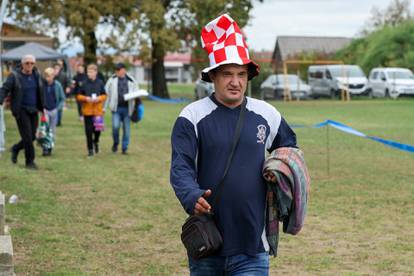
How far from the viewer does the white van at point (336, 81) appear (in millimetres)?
44844

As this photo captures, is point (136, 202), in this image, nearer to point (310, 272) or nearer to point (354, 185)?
point (354, 185)

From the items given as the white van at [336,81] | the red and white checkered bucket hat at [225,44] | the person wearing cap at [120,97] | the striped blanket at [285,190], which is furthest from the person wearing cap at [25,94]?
the white van at [336,81]

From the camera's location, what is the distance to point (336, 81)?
44.8 metres

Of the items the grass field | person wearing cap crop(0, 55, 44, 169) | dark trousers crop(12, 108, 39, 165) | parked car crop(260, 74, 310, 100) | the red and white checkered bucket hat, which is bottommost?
parked car crop(260, 74, 310, 100)

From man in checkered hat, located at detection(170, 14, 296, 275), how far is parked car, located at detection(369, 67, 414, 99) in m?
39.1

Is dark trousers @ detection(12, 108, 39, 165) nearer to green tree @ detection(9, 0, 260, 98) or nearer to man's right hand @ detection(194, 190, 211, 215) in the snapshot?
man's right hand @ detection(194, 190, 211, 215)

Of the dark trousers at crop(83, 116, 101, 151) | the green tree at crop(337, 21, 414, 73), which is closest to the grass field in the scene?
the dark trousers at crop(83, 116, 101, 151)

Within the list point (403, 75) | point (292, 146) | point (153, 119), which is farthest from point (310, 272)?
point (403, 75)

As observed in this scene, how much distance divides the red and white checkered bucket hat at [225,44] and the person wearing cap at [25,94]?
31.0 feet

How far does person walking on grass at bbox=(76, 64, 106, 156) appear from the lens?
1641 centimetres

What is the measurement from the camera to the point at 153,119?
98.3 ft

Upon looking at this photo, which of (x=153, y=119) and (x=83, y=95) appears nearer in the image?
(x=83, y=95)

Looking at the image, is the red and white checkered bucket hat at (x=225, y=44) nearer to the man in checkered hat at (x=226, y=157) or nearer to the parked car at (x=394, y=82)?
the man in checkered hat at (x=226, y=157)

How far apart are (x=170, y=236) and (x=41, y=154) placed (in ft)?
29.4
